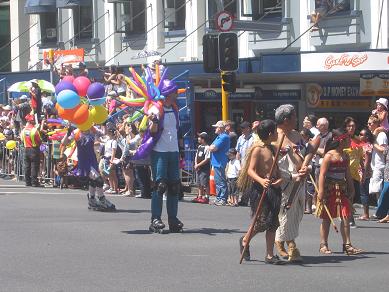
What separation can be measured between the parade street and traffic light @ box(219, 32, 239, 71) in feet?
14.4

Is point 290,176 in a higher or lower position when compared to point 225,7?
lower

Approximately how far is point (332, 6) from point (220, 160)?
8.16m

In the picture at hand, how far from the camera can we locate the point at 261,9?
29.0 meters

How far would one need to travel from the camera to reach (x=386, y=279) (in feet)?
32.9

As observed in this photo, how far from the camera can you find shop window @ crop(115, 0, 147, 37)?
1374 inches

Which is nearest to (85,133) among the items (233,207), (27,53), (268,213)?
(233,207)

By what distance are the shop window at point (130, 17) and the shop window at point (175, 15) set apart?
155 centimetres

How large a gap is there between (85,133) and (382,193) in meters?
5.03

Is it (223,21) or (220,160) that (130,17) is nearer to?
(223,21)

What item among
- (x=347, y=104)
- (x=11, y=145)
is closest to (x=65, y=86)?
(x=347, y=104)

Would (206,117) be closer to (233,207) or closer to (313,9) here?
(313,9)

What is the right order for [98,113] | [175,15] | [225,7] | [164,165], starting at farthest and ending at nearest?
1. [175,15]
2. [225,7]
3. [98,113]
4. [164,165]

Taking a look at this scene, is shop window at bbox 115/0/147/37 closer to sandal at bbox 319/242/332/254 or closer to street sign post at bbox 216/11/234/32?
street sign post at bbox 216/11/234/32

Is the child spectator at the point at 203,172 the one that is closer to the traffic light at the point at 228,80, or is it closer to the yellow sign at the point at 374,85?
the traffic light at the point at 228,80
